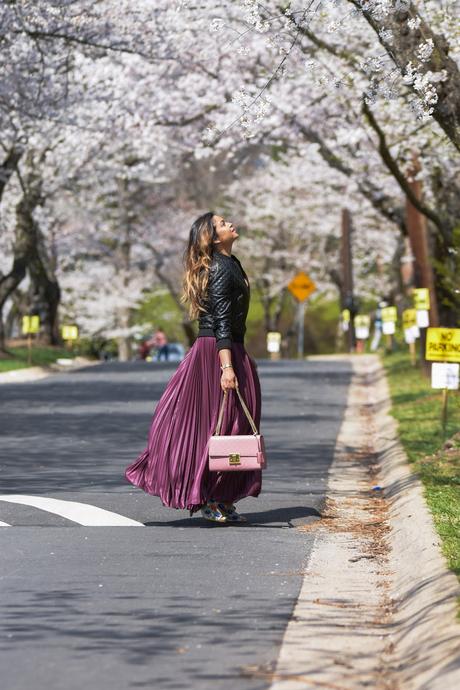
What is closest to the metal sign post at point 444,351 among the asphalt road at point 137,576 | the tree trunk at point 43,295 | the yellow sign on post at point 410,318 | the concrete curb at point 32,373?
the asphalt road at point 137,576

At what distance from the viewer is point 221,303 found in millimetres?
10742

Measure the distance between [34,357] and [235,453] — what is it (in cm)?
2850

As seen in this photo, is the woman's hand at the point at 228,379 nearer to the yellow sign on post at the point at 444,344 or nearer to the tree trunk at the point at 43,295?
the yellow sign on post at the point at 444,344

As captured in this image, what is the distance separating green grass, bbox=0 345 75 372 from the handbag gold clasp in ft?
76.0

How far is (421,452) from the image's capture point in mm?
15586

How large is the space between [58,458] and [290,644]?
8770 mm

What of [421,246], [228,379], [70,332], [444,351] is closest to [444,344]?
[444,351]

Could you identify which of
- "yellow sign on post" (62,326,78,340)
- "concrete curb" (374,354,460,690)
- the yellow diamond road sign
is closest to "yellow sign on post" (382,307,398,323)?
"yellow sign on post" (62,326,78,340)

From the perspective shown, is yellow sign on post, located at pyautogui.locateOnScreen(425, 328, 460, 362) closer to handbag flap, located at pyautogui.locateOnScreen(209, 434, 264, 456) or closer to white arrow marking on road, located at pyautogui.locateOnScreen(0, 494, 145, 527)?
white arrow marking on road, located at pyautogui.locateOnScreen(0, 494, 145, 527)

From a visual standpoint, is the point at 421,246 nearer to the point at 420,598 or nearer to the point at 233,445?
the point at 233,445

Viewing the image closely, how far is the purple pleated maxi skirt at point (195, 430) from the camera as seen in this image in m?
10.8

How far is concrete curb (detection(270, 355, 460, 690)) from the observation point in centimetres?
644

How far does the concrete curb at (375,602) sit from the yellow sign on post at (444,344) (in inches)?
95.7

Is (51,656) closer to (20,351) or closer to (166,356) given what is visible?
(20,351)
